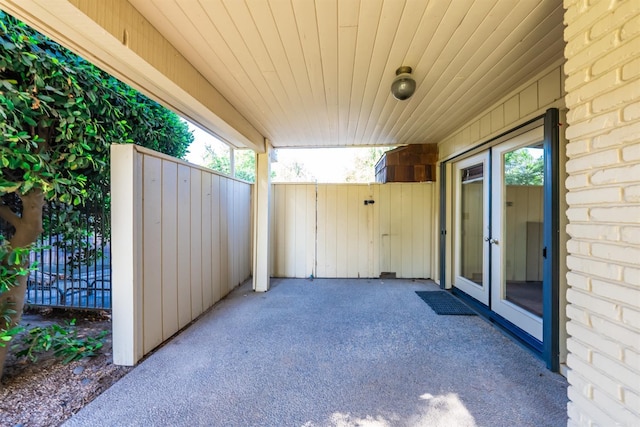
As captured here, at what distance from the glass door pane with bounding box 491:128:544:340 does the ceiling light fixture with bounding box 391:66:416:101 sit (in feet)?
4.29

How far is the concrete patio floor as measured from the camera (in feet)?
5.35

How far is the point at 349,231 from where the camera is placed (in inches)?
198

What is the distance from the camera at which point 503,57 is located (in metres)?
2.07

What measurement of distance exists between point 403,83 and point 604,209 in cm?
172

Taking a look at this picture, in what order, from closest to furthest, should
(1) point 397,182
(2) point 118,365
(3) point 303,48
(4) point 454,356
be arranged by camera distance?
(3) point 303,48 → (2) point 118,365 → (4) point 454,356 → (1) point 397,182

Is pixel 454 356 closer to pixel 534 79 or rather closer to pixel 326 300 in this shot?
pixel 326 300

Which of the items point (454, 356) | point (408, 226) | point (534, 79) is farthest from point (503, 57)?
point (408, 226)

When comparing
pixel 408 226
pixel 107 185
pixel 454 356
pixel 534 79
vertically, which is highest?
pixel 534 79

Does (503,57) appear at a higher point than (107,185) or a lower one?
higher

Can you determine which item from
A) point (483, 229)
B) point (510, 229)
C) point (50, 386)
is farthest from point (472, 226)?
point (50, 386)

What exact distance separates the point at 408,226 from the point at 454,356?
2.86 metres

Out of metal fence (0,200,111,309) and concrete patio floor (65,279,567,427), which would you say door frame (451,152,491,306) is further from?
metal fence (0,200,111,309)

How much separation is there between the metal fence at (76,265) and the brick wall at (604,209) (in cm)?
404

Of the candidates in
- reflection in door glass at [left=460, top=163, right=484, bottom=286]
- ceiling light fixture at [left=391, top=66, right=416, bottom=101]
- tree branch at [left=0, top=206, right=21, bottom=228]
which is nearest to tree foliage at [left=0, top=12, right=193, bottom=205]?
tree branch at [left=0, top=206, right=21, bottom=228]
